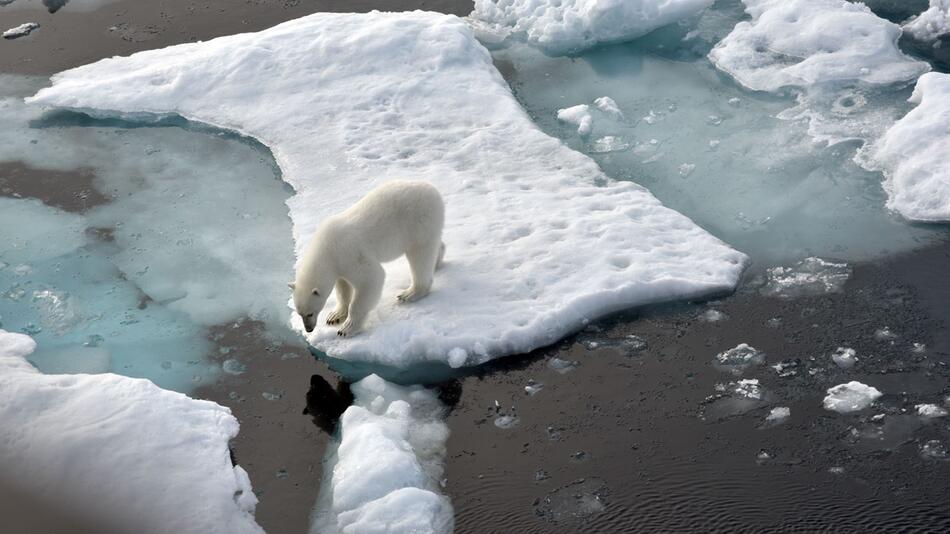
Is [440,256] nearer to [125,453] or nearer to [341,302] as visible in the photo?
[341,302]

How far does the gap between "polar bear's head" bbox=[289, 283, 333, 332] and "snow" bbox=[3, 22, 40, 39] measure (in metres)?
7.66

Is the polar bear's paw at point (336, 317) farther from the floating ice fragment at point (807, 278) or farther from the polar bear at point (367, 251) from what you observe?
the floating ice fragment at point (807, 278)

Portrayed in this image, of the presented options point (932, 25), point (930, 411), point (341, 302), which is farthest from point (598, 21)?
point (930, 411)

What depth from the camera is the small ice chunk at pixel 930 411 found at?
544 cm

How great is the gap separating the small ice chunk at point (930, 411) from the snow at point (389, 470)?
2719mm

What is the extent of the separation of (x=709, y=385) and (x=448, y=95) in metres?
4.61

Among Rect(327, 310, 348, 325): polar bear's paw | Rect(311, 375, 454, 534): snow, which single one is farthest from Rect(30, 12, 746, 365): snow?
Rect(311, 375, 454, 534): snow

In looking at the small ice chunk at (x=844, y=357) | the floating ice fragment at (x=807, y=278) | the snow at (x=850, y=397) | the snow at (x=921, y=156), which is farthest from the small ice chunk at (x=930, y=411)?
the snow at (x=921, y=156)

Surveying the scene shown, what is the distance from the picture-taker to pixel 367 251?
20.0 feet

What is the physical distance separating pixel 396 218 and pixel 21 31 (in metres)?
7.89

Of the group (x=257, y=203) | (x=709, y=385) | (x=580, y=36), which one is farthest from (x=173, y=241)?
(x=580, y=36)

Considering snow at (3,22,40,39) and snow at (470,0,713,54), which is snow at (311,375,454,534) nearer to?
snow at (470,0,713,54)

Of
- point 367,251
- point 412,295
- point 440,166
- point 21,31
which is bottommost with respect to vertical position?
point 21,31

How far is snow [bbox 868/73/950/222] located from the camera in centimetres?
729
